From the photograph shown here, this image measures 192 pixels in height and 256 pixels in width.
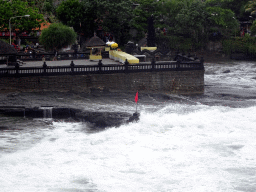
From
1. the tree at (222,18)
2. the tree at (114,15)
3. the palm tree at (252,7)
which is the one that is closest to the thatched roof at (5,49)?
the tree at (114,15)

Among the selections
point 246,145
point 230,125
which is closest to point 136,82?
point 230,125

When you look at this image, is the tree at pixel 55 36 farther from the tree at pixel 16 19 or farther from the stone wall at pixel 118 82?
the stone wall at pixel 118 82

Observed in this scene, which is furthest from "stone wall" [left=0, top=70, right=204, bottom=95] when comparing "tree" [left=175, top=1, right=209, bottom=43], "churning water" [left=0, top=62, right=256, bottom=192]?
"tree" [left=175, top=1, right=209, bottom=43]

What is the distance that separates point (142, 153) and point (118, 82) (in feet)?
47.7

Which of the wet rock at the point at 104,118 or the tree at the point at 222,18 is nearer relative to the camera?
the wet rock at the point at 104,118

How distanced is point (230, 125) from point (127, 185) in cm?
1159

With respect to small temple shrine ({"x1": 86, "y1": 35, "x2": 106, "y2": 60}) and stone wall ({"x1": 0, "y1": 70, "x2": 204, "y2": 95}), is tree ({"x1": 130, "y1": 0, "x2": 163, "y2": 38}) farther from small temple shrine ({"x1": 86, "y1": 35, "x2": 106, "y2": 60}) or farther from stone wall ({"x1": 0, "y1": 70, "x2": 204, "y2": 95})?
stone wall ({"x1": 0, "y1": 70, "x2": 204, "y2": 95})

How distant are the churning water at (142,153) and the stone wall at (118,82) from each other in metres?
4.25

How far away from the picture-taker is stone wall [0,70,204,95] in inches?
1383

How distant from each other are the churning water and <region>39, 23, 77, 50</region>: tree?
2139 centimetres

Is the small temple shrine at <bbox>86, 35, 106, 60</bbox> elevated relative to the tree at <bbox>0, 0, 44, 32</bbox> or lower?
lower

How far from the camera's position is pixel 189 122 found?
28.7 metres

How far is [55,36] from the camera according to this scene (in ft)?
167

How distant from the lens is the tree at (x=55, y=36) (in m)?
51.0
